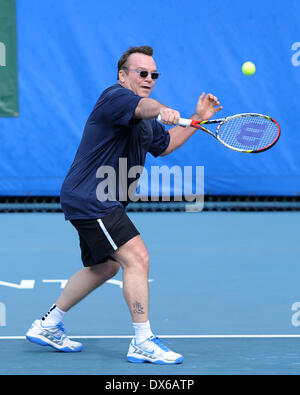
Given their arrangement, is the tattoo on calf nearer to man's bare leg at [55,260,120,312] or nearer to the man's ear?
man's bare leg at [55,260,120,312]

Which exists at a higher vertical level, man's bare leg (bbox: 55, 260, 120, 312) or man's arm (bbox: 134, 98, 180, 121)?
man's arm (bbox: 134, 98, 180, 121)

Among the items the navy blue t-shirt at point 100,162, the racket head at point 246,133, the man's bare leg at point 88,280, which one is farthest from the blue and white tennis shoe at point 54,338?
the racket head at point 246,133

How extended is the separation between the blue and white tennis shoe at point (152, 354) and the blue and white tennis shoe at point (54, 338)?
12.8 inches

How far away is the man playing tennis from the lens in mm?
3709

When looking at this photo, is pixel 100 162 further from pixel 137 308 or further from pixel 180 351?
pixel 180 351

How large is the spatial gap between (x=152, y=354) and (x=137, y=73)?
1.30m

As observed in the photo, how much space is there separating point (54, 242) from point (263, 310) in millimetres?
3194

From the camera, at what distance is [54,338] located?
3.96 metres

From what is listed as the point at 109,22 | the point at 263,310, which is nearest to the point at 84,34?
the point at 109,22

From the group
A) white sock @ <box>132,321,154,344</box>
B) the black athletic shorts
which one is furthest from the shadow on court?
the black athletic shorts

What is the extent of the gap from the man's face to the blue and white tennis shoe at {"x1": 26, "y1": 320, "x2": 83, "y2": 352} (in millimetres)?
1180

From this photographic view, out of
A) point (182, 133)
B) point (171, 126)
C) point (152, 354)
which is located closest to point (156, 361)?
point (152, 354)

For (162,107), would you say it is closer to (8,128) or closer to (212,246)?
(212,246)

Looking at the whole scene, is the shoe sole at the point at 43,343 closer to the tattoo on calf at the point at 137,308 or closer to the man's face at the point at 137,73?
the tattoo on calf at the point at 137,308
